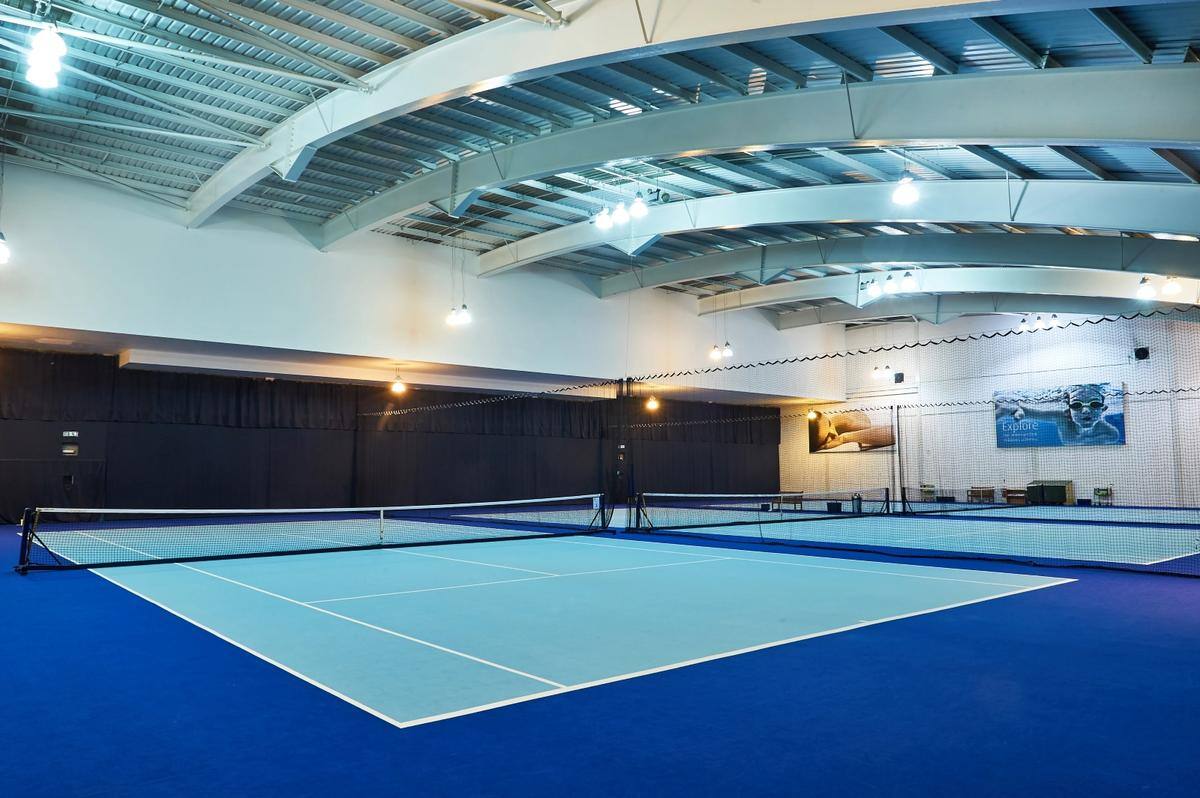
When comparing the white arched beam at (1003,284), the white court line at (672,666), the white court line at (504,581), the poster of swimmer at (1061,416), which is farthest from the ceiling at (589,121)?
the poster of swimmer at (1061,416)

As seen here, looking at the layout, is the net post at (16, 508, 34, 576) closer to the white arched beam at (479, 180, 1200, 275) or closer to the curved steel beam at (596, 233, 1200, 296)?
the white arched beam at (479, 180, 1200, 275)

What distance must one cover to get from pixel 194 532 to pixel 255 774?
13.6 meters

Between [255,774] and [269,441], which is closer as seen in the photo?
[255,774]

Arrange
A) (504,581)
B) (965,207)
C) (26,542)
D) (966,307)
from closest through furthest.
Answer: (504,581)
(26,542)
(965,207)
(966,307)

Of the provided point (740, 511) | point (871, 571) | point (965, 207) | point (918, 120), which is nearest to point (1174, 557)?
point (871, 571)

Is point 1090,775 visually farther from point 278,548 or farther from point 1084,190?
point 1084,190

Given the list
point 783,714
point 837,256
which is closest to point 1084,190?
point 837,256

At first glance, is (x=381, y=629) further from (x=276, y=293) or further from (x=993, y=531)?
(x=993, y=531)

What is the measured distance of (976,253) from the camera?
16.8 metres

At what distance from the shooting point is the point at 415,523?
58.9 ft

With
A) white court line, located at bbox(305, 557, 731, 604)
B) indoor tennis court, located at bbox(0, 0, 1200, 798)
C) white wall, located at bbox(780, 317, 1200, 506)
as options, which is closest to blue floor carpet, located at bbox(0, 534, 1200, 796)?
indoor tennis court, located at bbox(0, 0, 1200, 798)

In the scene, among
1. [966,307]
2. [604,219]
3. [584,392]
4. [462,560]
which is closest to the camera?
[462,560]

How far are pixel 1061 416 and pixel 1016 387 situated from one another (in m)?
1.53

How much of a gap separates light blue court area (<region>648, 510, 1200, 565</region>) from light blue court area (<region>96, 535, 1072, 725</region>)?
2585mm
